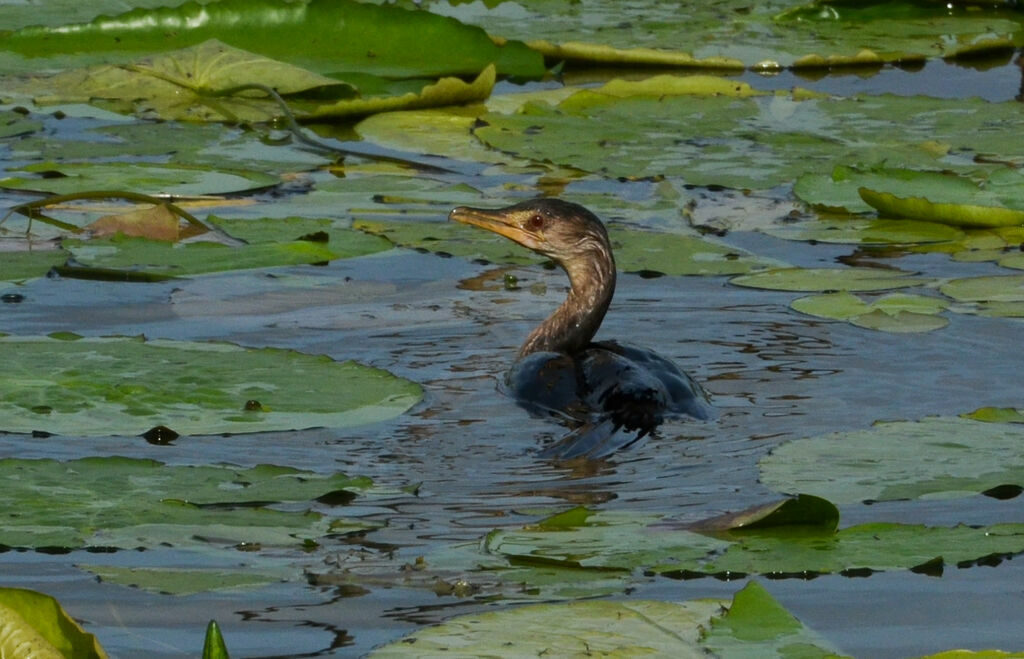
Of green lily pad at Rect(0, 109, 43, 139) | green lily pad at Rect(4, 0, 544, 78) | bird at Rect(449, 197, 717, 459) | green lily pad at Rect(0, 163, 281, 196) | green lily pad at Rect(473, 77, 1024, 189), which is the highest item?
green lily pad at Rect(4, 0, 544, 78)

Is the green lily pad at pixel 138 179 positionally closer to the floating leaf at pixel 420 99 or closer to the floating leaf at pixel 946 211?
the floating leaf at pixel 420 99

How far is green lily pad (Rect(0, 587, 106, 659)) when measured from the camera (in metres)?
2.63

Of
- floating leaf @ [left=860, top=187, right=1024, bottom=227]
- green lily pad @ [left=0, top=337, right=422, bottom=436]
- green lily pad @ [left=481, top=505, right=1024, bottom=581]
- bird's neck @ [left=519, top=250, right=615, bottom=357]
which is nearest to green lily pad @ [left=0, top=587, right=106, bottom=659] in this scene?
green lily pad @ [left=481, top=505, right=1024, bottom=581]

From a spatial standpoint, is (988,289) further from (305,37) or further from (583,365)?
(305,37)

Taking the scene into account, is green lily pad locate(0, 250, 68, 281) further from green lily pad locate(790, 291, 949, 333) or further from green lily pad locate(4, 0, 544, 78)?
green lily pad locate(4, 0, 544, 78)

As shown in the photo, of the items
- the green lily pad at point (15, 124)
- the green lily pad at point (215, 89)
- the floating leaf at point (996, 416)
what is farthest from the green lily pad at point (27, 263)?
the floating leaf at point (996, 416)

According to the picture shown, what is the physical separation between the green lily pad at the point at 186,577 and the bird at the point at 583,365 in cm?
149

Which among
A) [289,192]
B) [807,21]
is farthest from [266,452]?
[807,21]

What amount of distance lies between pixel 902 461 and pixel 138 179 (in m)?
3.87

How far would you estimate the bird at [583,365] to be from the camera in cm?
527

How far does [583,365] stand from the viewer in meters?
5.69

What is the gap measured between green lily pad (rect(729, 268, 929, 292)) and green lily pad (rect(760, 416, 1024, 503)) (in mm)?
1661

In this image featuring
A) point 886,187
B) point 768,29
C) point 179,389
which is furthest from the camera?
point 768,29

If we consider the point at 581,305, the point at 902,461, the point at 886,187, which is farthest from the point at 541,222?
the point at 902,461
